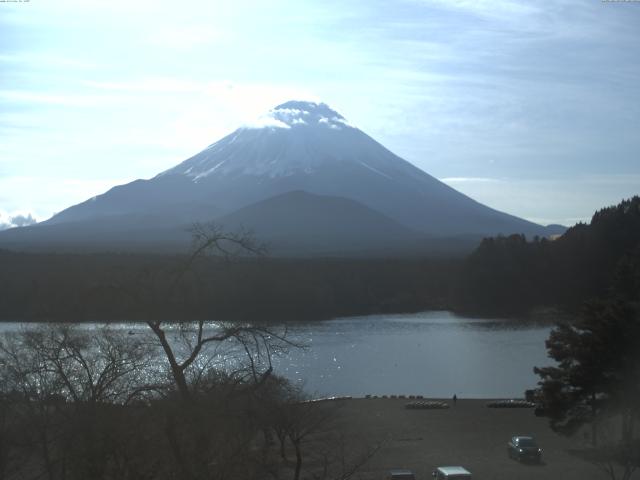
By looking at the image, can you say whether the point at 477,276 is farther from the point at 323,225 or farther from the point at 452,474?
the point at 323,225

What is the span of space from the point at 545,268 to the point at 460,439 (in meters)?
31.4

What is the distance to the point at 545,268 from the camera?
4234 centimetres

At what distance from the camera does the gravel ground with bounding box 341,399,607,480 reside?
32.6 ft

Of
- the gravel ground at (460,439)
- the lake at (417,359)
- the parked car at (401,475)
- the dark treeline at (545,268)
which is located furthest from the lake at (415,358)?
the dark treeline at (545,268)

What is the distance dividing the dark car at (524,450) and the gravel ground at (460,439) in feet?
0.33

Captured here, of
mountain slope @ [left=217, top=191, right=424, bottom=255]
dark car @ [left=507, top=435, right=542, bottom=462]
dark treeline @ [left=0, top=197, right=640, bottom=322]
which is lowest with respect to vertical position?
dark car @ [left=507, top=435, right=542, bottom=462]

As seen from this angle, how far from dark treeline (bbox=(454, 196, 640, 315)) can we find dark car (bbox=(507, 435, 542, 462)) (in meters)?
28.7

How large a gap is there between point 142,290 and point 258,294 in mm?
20023

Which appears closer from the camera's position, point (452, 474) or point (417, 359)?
point (452, 474)

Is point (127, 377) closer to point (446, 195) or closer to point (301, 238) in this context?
point (301, 238)

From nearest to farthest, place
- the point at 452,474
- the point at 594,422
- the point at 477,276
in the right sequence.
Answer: the point at 452,474 → the point at 594,422 → the point at 477,276

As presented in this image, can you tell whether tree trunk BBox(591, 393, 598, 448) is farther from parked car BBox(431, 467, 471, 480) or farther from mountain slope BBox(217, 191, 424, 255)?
mountain slope BBox(217, 191, 424, 255)

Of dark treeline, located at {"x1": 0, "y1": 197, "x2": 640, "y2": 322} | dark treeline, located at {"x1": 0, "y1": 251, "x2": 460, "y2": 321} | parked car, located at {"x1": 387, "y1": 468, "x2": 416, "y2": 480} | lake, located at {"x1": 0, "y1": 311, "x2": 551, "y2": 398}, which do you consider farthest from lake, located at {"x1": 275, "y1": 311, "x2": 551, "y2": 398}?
parked car, located at {"x1": 387, "y1": 468, "x2": 416, "y2": 480}

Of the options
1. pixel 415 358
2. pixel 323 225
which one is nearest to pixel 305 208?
pixel 323 225
